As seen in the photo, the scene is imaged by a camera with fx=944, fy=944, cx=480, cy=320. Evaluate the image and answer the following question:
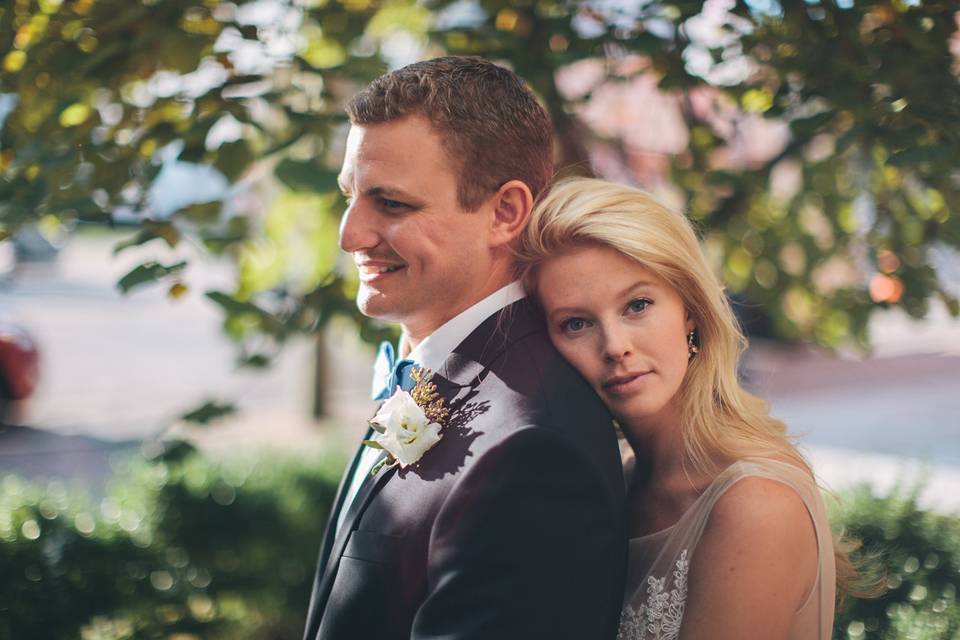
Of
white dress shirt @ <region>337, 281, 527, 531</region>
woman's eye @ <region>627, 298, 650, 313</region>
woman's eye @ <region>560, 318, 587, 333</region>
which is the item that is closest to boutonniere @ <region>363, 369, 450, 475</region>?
white dress shirt @ <region>337, 281, 527, 531</region>

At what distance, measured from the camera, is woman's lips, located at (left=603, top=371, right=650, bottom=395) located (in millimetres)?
1898

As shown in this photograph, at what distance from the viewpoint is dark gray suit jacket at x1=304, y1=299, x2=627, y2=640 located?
1549mm

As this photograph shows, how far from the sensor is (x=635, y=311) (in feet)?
6.29

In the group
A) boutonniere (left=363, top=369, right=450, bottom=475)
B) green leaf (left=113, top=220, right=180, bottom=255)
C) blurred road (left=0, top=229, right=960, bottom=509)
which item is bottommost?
blurred road (left=0, top=229, right=960, bottom=509)

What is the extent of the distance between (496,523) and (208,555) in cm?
284

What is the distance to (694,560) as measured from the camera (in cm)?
182

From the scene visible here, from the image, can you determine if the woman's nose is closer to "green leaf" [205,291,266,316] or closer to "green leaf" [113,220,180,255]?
"green leaf" [113,220,180,255]

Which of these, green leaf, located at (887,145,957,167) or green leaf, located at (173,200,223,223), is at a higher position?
green leaf, located at (887,145,957,167)

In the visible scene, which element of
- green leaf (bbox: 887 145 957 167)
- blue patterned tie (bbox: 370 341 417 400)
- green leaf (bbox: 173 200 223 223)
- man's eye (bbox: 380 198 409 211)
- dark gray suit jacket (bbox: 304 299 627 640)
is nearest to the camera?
dark gray suit jacket (bbox: 304 299 627 640)

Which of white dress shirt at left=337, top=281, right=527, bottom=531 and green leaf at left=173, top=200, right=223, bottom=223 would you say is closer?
white dress shirt at left=337, top=281, right=527, bottom=531

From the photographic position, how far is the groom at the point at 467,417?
1.56 meters

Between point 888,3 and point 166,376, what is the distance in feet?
38.8

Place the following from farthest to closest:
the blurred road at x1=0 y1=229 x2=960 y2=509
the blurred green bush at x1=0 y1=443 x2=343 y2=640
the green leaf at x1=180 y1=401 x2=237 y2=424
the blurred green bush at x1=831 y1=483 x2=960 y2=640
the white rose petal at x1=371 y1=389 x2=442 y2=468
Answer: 1. the blurred road at x1=0 y1=229 x2=960 y2=509
2. the blurred green bush at x1=0 y1=443 x2=343 y2=640
3. the green leaf at x1=180 y1=401 x2=237 y2=424
4. the blurred green bush at x1=831 y1=483 x2=960 y2=640
5. the white rose petal at x1=371 y1=389 x2=442 y2=468

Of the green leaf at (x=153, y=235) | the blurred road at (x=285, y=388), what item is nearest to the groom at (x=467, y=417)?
the green leaf at (x=153, y=235)
